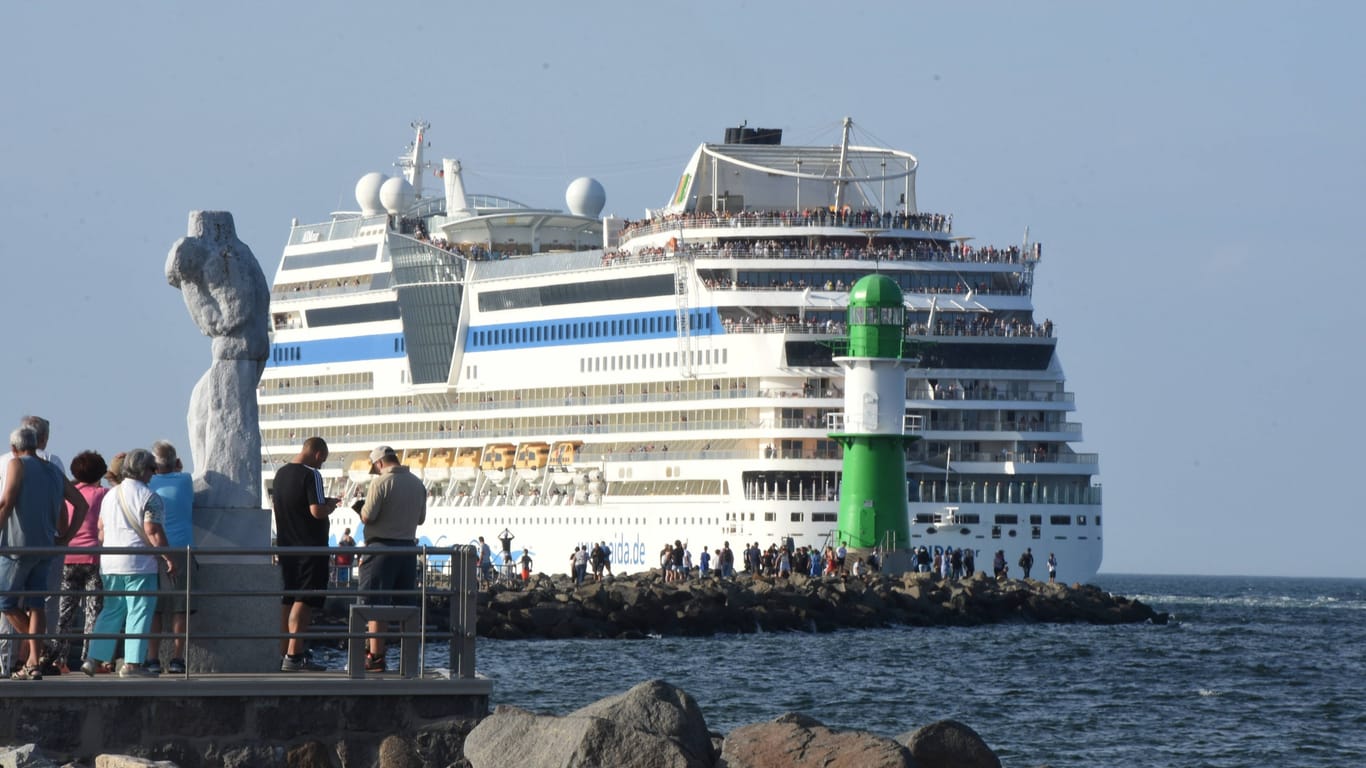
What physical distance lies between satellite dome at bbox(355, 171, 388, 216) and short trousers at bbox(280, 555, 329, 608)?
66.9 metres

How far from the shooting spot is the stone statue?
44.3 ft

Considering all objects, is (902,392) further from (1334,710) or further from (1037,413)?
(1334,710)

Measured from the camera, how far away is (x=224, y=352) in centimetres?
1367

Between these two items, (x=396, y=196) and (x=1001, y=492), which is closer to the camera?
(x=1001, y=492)

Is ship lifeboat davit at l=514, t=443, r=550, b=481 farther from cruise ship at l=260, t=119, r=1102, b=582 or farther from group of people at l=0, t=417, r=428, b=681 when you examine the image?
group of people at l=0, t=417, r=428, b=681

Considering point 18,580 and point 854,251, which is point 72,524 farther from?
point 854,251

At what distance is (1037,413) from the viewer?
59.1 m

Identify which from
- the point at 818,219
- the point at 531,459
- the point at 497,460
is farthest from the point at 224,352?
the point at 497,460

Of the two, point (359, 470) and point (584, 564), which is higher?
point (359, 470)

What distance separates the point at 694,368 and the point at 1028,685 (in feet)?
108

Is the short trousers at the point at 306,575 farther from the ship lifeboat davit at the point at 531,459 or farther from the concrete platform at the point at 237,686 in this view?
the ship lifeboat davit at the point at 531,459

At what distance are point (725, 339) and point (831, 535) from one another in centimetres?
659

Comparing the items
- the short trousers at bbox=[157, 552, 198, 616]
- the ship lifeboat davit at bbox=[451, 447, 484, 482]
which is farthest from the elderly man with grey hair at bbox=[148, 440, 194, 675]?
the ship lifeboat davit at bbox=[451, 447, 484, 482]

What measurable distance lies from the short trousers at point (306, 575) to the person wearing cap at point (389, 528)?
0.79 feet
